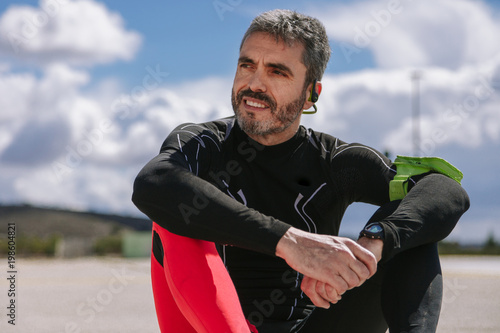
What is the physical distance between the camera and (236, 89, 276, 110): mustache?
2.71 metres

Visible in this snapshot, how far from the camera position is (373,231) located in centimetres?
224

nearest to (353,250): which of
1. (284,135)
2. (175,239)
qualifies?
(175,239)

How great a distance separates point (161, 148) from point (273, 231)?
27.7 inches

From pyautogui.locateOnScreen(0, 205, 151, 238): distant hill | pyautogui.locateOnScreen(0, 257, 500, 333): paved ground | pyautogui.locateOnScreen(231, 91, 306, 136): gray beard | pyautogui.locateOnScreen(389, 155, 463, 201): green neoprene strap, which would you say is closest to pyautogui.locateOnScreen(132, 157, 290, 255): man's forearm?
pyautogui.locateOnScreen(231, 91, 306, 136): gray beard

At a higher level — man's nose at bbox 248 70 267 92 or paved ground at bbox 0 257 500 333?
man's nose at bbox 248 70 267 92

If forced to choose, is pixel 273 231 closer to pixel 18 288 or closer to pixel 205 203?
pixel 205 203

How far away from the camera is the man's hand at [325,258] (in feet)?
6.97

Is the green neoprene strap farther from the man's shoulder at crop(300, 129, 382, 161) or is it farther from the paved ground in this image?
the paved ground

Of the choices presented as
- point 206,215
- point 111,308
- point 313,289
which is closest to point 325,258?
point 313,289

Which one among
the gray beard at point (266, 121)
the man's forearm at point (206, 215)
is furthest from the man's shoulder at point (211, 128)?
the man's forearm at point (206, 215)

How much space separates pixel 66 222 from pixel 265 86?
119 feet

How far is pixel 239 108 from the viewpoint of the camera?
8.98 ft

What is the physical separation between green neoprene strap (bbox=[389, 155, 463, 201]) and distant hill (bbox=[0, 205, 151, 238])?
34983mm

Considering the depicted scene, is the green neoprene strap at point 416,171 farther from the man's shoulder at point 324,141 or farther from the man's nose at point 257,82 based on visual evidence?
the man's nose at point 257,82
